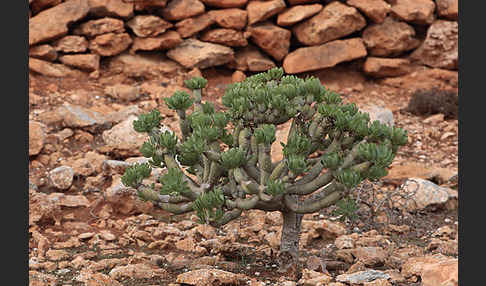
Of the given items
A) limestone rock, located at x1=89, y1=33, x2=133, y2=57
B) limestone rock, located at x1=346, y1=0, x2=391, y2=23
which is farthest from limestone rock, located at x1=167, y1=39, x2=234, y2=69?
limestone rock, located at x1=346, y1=0, x2=391, y2=23

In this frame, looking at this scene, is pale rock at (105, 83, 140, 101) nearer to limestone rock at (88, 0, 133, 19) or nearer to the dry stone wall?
the dry stone wall

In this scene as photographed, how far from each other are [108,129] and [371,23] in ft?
17.6

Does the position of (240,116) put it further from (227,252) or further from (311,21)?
(311,21)

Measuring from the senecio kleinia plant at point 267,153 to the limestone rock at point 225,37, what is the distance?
6162 millimetres

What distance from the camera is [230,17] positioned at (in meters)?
11.2

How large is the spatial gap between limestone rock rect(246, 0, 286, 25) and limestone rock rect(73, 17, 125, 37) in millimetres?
2240

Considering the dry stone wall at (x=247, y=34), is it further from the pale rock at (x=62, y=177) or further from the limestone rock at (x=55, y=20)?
the pale rock at (x=62, y=177)

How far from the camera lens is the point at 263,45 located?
451 inches

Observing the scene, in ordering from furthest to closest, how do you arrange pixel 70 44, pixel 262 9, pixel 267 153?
1. pixel 262 9
2. pixel 70 44
3. pixel 267 153

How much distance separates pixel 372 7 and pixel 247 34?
228cm

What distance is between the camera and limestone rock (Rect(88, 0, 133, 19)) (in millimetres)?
10781

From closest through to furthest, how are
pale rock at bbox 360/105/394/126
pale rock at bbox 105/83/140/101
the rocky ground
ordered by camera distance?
1. the rocky ground
2. pale rock at bbox 360/105/394/126
3. pale rock at bbox 105/83/140/101

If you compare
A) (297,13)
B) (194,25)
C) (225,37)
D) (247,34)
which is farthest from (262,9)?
(194,25)

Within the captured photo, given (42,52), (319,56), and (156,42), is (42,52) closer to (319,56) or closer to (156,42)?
(156,42)
